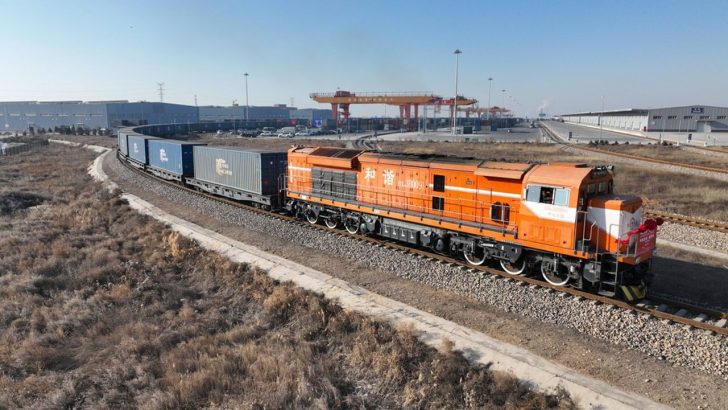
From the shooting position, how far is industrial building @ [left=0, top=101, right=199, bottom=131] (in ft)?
471

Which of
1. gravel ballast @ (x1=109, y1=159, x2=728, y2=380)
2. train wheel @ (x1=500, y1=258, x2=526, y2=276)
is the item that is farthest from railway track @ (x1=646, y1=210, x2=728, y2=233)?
gravel ballast @ (x1=109, y1=159, x2=728, y2=380)

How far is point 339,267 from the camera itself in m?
15.8

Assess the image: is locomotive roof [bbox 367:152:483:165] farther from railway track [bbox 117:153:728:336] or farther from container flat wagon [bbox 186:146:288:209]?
container flat wagon [bbox 186:146:288:209]

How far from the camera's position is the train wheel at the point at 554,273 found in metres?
13.3

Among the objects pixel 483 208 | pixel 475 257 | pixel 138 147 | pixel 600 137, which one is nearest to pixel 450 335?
pixel 475 257

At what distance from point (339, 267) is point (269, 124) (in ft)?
443

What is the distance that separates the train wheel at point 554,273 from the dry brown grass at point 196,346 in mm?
5136

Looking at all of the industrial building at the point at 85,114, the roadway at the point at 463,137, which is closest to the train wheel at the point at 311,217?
the roadway at the point at 463,137

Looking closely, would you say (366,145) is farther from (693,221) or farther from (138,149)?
(693,221)

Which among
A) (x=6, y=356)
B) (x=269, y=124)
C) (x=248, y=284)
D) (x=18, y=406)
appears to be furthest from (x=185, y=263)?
(x=269, y=124)

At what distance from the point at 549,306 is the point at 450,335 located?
3.18 metres

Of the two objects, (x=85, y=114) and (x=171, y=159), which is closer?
Answer: (x=171, y=159)

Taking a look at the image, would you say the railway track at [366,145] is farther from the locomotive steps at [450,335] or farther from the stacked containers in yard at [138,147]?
the locomotive steps at [450,335]

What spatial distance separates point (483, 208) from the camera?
15000mm
